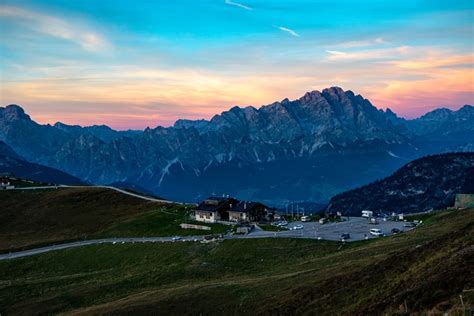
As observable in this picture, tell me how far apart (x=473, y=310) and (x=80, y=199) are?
18204 centimetres

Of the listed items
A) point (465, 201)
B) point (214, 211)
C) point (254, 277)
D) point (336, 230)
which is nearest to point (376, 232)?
point (336, 230)

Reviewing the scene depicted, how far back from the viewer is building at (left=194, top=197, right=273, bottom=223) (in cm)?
13675

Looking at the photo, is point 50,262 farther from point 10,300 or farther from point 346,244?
point 346,244

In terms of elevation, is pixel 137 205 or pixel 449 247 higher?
pixel 449 247

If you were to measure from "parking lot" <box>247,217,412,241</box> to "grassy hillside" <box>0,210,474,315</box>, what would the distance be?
357 inches

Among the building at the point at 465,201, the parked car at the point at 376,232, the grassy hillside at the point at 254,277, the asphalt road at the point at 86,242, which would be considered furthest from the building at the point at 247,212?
the building at the point at 465,201

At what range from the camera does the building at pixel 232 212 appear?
449 ft

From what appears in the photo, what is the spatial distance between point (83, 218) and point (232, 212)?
62.1 meters

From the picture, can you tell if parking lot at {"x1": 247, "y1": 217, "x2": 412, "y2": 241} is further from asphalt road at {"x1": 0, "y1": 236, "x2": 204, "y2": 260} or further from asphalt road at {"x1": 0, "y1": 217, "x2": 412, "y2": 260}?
asphalt road at {"x1": 0, "y1": 236, "x2": 204, "y2": 260}

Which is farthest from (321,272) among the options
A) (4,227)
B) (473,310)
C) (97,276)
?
(4,227)

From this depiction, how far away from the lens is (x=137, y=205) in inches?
6954

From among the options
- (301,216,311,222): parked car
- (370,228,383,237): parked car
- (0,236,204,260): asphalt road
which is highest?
(370,228,383,237): parked car

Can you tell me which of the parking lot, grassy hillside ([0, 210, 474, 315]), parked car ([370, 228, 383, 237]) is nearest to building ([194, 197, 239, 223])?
the parking lot

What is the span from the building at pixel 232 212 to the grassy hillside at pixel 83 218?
257 inches
